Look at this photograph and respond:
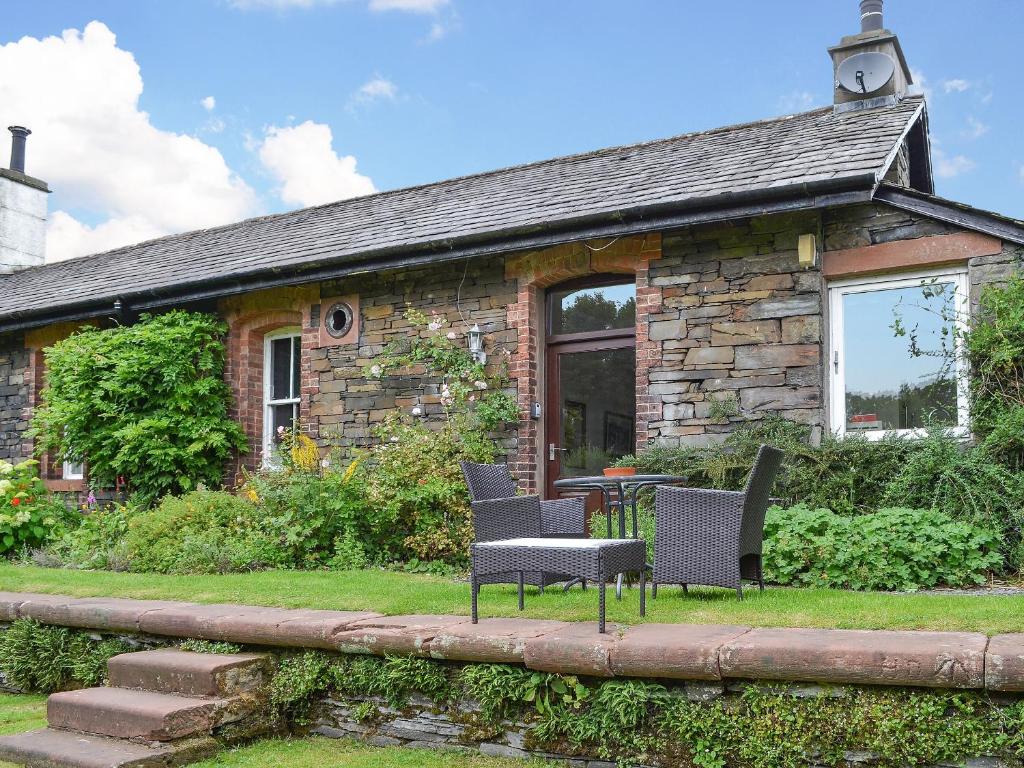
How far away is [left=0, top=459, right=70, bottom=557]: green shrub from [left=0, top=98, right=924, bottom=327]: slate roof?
244 cm

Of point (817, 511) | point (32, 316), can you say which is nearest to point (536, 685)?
point (817, 511)

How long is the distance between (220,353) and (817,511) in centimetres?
770

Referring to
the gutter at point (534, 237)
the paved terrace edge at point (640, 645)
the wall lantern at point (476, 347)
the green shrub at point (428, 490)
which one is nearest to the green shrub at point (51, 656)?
the paved terrace edge at point (640, 645)

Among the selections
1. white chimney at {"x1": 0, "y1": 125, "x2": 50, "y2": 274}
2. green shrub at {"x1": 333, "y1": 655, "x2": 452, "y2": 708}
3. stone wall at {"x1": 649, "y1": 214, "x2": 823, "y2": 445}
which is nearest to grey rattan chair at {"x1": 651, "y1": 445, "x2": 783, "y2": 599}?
green shrub at {"x1": 333, "y1": 655, "x2": 452, "y2": 708}

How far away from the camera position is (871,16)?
32.2ft

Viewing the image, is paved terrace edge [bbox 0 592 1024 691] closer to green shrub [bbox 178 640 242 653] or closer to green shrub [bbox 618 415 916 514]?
green shrub [bbox 178 640 242 653]

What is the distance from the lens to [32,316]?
12.7 metres

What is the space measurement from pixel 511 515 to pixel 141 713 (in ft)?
8.07

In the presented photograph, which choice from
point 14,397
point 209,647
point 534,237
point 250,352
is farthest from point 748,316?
point 14,397

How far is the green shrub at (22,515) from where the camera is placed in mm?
10039

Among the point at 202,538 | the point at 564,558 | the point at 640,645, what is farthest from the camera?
the point at 202,538

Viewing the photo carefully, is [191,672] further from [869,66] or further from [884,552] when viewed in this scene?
[869,66]

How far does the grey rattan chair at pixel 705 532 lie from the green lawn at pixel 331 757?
165 centimetres

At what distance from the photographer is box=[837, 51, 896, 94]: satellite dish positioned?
9500 mm
